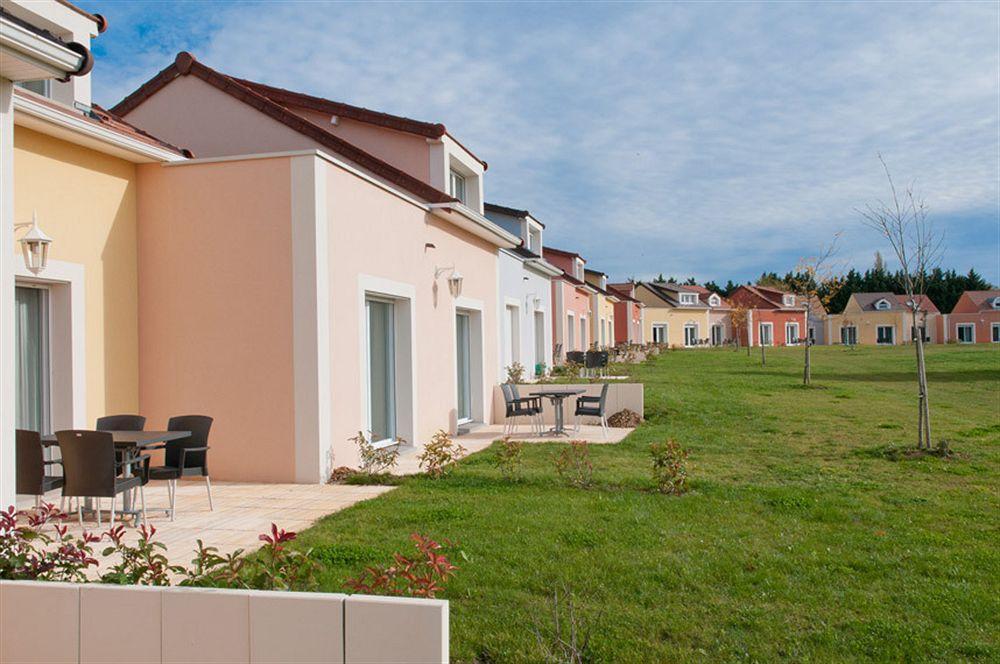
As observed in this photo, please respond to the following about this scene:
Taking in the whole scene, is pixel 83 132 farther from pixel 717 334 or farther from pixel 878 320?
pixel 878 320

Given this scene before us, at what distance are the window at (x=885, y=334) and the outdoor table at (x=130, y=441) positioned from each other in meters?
76.9

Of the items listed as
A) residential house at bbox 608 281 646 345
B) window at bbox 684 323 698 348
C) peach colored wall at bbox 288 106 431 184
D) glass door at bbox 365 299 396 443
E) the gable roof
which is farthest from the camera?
window at bbox 684 323 698 348

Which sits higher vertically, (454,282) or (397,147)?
(397,147)

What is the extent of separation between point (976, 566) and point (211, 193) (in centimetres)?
849

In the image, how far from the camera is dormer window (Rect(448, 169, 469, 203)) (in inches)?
627

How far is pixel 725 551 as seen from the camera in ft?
18.4

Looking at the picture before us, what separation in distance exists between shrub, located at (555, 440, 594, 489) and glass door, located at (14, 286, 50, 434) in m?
5.57

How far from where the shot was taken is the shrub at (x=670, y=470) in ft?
25.2

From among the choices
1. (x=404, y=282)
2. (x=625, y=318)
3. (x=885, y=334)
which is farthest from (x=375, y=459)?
(x=885, y=334)

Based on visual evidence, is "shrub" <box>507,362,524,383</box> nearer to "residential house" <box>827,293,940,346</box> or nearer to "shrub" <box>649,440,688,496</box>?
"shrub" <box>649,440,688,496</box>

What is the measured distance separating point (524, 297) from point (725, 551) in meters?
16.0

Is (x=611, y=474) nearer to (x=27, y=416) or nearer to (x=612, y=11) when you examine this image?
(x=612, y=11)

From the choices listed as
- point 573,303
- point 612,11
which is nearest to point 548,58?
point 612,11

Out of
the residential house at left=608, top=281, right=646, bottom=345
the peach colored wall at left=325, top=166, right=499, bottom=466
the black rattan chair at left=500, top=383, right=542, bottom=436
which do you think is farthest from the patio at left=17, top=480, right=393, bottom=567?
the residential house at left=608, top=281, right=646, bottom=345
